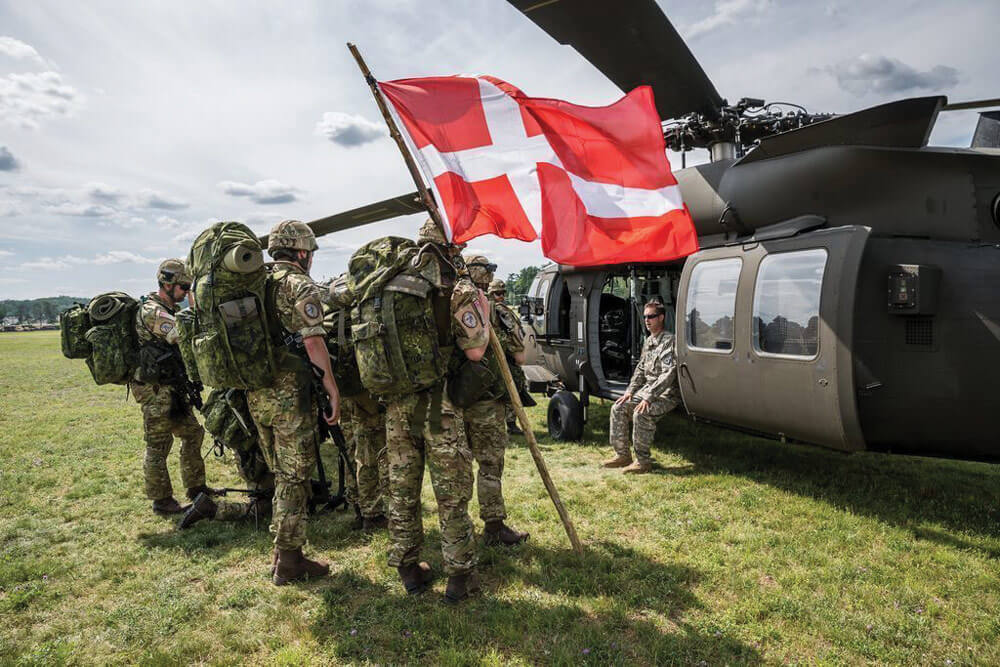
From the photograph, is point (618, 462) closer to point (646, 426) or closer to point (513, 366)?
point (646, 426)

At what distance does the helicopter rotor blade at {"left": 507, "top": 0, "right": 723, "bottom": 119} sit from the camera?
12.5 feet

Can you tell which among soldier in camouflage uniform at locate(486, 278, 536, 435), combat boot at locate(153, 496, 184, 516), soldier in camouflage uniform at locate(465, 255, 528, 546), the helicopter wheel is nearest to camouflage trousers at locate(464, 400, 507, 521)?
soldier in camouflage uniform at locate(465, 255, 528, 546)

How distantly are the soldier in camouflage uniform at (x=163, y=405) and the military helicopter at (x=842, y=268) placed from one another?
3.82 metres

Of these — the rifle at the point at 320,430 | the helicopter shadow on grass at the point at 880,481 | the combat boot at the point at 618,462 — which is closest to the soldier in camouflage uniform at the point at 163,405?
the rifle at the point at 320,430

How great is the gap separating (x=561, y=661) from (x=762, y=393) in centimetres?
311

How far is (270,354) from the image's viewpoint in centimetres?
390

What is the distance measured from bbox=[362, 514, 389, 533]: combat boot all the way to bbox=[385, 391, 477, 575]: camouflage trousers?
1.11m

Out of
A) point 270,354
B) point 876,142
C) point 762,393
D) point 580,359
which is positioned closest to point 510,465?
point 580,359

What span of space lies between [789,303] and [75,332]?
640 centimetres

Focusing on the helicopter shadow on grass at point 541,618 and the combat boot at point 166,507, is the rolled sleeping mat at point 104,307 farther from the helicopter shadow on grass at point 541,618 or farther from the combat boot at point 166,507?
the helicopter shadow on grass at point 541,618

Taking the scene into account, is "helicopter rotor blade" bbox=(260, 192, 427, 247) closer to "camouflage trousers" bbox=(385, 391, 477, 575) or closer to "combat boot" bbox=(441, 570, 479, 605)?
"camouflage trousers" bbox=(385, 391, 477, 575)

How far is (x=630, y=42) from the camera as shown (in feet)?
14.0

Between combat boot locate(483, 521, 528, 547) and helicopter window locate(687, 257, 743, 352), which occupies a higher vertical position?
helicopter window locate(687, 257, 743, 352)

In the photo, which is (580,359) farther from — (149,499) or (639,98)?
(149,499)
